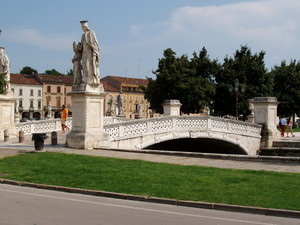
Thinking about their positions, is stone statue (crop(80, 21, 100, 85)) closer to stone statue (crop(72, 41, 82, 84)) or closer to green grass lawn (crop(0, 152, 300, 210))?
stone statue (crop(72, 41, 82, 84))

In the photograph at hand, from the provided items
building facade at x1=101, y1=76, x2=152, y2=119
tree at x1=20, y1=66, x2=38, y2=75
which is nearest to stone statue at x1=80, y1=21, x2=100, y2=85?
building facade at x1=101, y1=76, x2=152, y2=119

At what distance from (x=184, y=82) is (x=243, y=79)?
7.47 m

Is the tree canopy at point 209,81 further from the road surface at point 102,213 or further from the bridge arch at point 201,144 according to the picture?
the road surface at point 102,213

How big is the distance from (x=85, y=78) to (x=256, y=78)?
140 ft

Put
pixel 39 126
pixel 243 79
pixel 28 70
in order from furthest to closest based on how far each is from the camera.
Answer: pixel 28 70 < pixel 243 79 < pixel 39 126

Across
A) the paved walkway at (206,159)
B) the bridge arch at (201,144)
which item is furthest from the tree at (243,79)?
the paved walkway at (206,159)

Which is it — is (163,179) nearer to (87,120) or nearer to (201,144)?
(87,120)

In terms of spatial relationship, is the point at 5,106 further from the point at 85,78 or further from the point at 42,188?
the point at 42,188

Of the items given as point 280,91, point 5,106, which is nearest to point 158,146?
point 5,106

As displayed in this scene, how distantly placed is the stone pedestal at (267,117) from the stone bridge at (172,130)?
21.9 inches

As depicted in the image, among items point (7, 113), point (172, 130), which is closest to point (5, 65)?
point (7, 113)

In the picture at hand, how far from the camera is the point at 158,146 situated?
Answer: 3406 cm

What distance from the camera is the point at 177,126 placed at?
90.5ft

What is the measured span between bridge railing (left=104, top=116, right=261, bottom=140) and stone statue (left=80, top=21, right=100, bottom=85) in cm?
313
